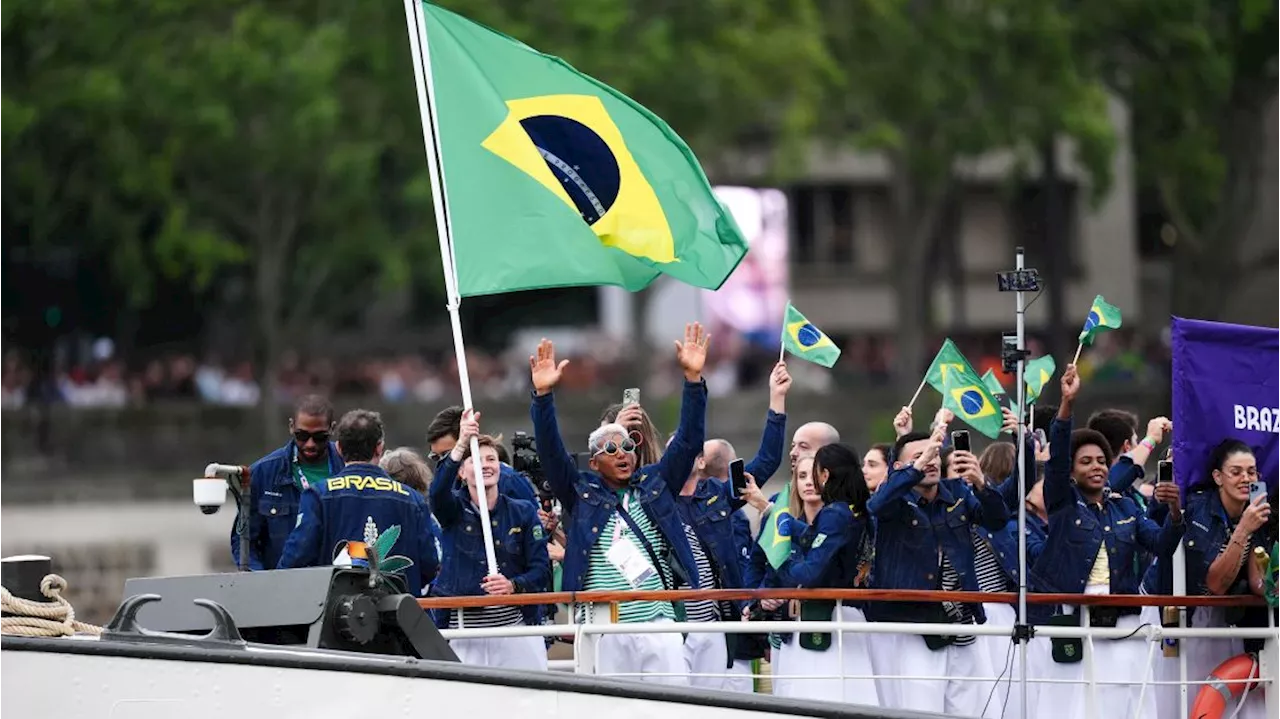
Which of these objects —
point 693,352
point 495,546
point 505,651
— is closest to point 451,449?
point 495,546

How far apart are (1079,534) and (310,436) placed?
380cm

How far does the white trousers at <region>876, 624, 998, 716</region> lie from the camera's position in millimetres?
10586

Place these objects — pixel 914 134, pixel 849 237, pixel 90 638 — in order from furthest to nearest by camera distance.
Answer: pixel 849 237
pixel 914 134
pixel 90 638

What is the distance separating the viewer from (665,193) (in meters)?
11.7

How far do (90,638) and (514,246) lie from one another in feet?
11.6

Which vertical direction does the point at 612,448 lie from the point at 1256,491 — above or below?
above

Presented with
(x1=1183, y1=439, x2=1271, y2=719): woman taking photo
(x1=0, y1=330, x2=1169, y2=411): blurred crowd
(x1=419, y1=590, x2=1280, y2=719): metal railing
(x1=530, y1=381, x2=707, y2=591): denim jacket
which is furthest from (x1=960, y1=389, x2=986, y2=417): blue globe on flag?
(x1=0, y1=330, x2=1169, y2=411): blurred crowd

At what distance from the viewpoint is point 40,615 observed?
8680 mm

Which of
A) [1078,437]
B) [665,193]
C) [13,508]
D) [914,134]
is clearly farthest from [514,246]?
[914,134]

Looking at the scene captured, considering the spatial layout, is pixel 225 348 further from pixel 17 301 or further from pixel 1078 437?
pixel 1078 437

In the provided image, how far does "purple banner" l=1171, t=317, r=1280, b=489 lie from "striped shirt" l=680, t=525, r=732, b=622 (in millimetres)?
2236

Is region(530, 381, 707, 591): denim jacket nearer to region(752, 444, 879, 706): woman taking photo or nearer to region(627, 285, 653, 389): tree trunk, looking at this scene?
region(752, 444, 879, 706): woman taking photo

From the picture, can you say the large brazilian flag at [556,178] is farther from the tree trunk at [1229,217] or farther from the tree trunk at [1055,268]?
the tree trunk at [1229,217]

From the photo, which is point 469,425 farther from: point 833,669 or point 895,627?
point 895,627
